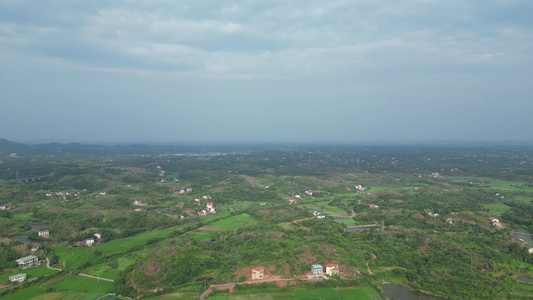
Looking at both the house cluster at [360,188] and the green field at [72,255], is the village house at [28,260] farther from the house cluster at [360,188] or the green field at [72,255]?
the house cluster at [360,188]

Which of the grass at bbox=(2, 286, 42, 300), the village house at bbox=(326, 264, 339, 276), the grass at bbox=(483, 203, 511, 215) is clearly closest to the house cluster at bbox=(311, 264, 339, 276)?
the village house at bbox=(326, 264, 339, 276)

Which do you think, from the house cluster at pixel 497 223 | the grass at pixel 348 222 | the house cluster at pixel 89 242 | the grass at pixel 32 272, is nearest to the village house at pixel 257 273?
the grass at pixel 32 272

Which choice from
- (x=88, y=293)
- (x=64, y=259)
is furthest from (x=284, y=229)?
(x=64, y=259)

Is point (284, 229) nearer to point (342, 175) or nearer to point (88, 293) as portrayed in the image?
point (88, 293)

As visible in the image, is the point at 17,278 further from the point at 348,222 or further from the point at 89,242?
the point at 348,222

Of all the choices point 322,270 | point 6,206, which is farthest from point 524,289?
point 6,206
